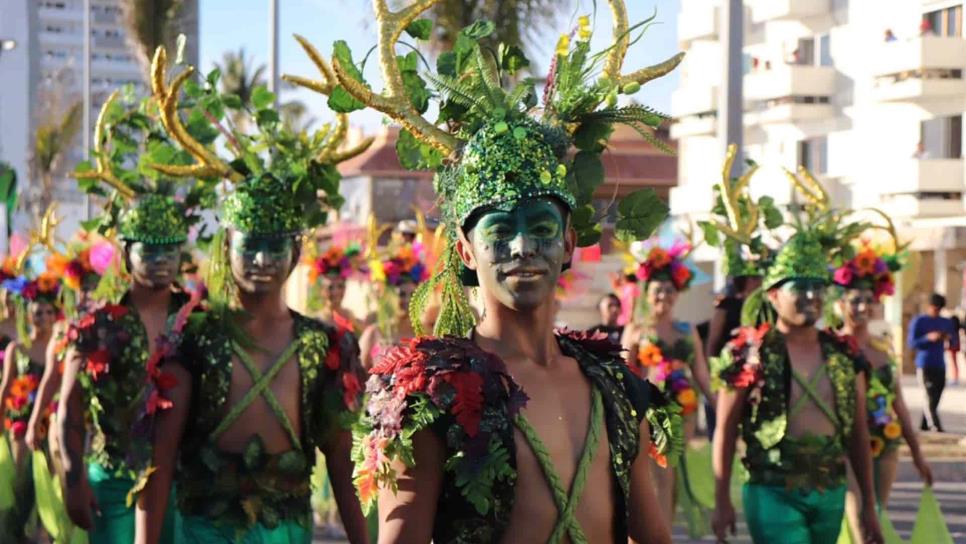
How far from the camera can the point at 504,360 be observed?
4488 mm

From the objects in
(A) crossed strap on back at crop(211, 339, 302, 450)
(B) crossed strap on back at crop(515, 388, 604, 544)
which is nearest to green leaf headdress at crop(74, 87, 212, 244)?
(A) crossed strap on back at crop(211, 339, 302, 450)

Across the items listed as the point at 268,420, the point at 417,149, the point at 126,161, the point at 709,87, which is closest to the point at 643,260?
the point at 126,161

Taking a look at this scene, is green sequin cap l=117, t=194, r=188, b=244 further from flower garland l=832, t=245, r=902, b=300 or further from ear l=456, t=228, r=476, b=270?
ear l=456, t=228, r=476, b=270

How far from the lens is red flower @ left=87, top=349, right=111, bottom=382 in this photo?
9.40 m

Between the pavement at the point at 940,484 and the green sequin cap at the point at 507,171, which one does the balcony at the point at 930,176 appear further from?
the green sequin cap at the point at 507,171

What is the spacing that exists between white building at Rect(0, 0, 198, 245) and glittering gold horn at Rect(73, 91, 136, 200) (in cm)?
2524

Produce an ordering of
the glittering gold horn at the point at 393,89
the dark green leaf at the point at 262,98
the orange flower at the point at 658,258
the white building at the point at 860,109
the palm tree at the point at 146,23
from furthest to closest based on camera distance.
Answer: the white building at the point at 860,109 → the palm tree at the point at 146,23 → the orange flower at the point at 658,258 → the dark green leaf at the point at 262,98 → the glittering gold horn at the point at 393,89

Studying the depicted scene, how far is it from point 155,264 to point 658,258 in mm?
5399

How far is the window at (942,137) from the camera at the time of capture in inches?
1538

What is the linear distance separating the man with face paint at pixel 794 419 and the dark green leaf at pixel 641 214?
170 inches

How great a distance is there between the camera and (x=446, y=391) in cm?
430

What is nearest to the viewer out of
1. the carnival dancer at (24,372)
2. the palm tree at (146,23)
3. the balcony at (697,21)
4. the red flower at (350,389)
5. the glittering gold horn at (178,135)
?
the red flower at (350,389)

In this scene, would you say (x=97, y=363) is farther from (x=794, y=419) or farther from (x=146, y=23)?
(x=146, y=23)

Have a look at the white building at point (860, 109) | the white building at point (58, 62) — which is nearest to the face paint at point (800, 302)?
the white building at point (860, 109)
